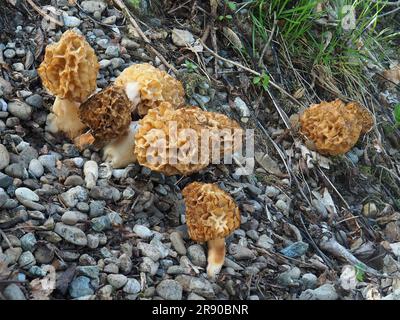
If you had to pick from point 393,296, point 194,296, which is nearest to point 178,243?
point 194,296

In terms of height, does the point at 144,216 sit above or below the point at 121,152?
below

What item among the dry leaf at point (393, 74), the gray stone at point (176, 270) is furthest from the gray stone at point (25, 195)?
the dry leaf at point (393, 74)

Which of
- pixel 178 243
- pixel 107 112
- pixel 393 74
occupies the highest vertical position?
pixel 107 112

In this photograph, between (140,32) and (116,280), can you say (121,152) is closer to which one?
(116,280)

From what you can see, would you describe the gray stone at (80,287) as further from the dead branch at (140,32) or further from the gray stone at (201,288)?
the dead branch at (140,32)

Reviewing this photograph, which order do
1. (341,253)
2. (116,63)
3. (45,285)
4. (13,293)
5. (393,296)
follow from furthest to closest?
(116,63) < (341,253) < (393,296) < (45,285) < (13,293)

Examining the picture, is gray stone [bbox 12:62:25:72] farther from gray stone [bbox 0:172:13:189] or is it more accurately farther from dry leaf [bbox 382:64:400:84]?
dry leaf [bbox 382:64:400:84]
